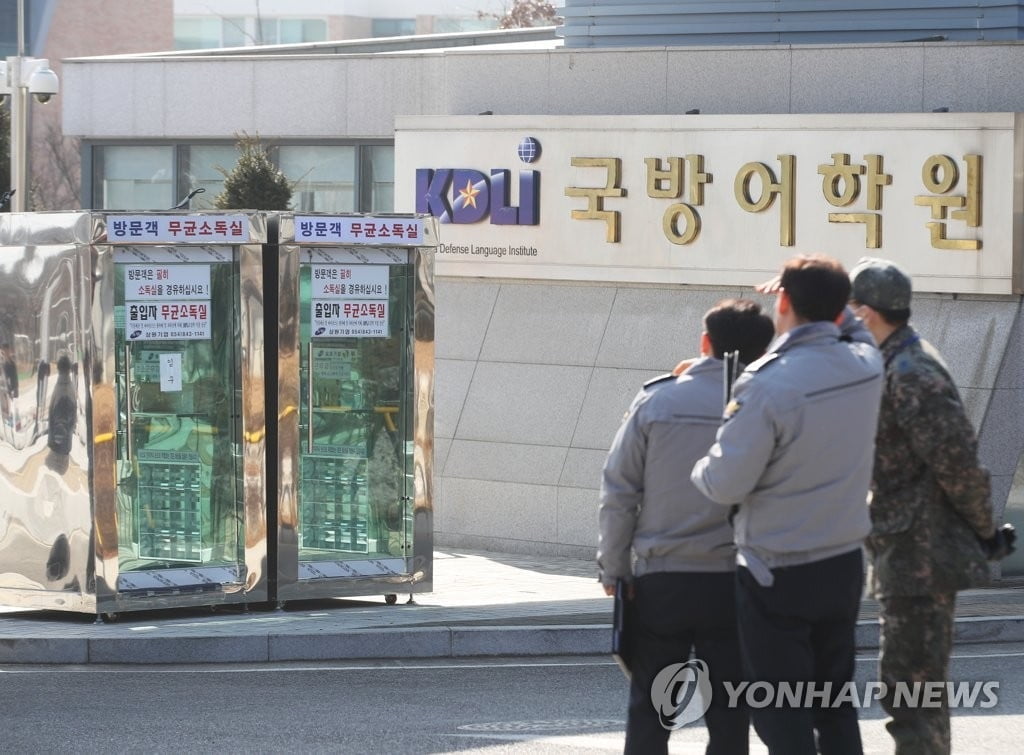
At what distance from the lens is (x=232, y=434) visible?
1082 cm

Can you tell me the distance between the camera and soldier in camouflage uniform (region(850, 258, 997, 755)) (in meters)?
5.52

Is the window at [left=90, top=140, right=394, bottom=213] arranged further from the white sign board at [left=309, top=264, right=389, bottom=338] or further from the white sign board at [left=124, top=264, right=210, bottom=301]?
the white sign board at [left=124, top=264, right=210, bottom=301]

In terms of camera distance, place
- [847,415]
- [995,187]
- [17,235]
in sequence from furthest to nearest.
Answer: [995,187] → [17,235] → [847,415]

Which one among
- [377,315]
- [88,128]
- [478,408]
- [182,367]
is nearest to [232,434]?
[182,367]

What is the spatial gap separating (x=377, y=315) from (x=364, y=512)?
1.28 metres

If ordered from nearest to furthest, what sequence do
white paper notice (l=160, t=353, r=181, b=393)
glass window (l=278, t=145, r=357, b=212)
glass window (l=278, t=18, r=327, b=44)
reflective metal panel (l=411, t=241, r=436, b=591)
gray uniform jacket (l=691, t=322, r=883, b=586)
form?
gray uniform jacket (l=691, t=322, r=883, b=586) → white paper notice (l=160, t=353, r=181, b=393) → reflective metal panel (l=411, t=241, r=436, b=591) → glass window (l=278, t=145, r=357, b=212) → glass window (l=278, t=18, r=327, b=44)

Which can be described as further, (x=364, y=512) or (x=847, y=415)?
(x=364, y=512)

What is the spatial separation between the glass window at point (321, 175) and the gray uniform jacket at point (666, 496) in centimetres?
1163

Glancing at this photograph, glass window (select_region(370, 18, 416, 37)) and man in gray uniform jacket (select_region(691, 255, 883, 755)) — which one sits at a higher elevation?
glass window (select_region(370, 18, 416, 37))

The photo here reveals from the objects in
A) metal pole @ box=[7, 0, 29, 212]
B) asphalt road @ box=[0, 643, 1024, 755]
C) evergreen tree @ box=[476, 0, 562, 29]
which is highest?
evergreen tree @ box=[476, 0, 562, 29]

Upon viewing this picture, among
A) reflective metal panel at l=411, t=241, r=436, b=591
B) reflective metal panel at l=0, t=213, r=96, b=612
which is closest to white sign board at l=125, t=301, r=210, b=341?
reflective metal panel at l=0, t=213, r=96, b=612

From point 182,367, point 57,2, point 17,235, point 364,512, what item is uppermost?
point 57,2

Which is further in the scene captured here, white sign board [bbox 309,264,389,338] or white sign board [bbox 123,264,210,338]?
white sign board [bbox 309,264,389,338]

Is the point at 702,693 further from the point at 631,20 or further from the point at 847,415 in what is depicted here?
the point at 631,20
